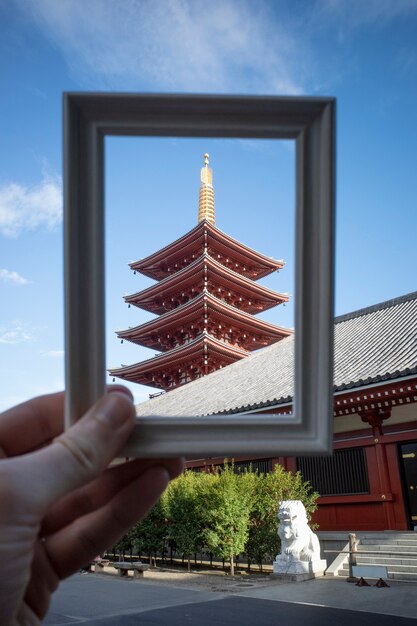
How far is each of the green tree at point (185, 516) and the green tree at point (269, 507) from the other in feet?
3.90

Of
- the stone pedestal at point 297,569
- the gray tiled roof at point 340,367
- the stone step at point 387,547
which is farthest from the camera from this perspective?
the gray tiled roof at point 340,367

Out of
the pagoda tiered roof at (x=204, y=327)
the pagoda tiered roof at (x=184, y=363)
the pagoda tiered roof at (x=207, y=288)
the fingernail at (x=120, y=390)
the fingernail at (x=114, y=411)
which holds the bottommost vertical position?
the fingernail at (x=114, y=411)

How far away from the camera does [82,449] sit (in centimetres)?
100

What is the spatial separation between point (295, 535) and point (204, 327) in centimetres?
1244

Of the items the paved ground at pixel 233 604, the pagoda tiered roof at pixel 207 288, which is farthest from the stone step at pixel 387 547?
the pagoda tiered roof at pixel 207 288

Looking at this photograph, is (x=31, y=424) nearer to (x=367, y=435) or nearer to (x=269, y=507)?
(x=269, y=507)

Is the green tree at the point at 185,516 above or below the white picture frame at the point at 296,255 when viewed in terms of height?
below

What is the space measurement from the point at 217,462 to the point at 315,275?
14561 mm

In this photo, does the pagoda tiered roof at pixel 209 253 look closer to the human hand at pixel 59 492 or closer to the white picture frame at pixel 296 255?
the human hand at pixel 59 492

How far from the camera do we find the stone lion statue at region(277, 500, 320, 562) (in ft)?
34.7

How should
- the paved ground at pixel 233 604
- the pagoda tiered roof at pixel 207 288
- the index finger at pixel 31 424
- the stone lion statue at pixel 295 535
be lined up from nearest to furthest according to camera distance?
the index finger at pixel 31 424 → the paved ground at pixel 233 604 → the stone lion statue at pixel 295 535 → the pagoda tiered roof at pixel 207 288

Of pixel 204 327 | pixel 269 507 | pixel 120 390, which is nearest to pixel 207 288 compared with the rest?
pixel 204 327

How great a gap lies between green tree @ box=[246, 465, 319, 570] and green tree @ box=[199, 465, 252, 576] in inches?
9.9

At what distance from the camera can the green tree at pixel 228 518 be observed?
37.1 ft
